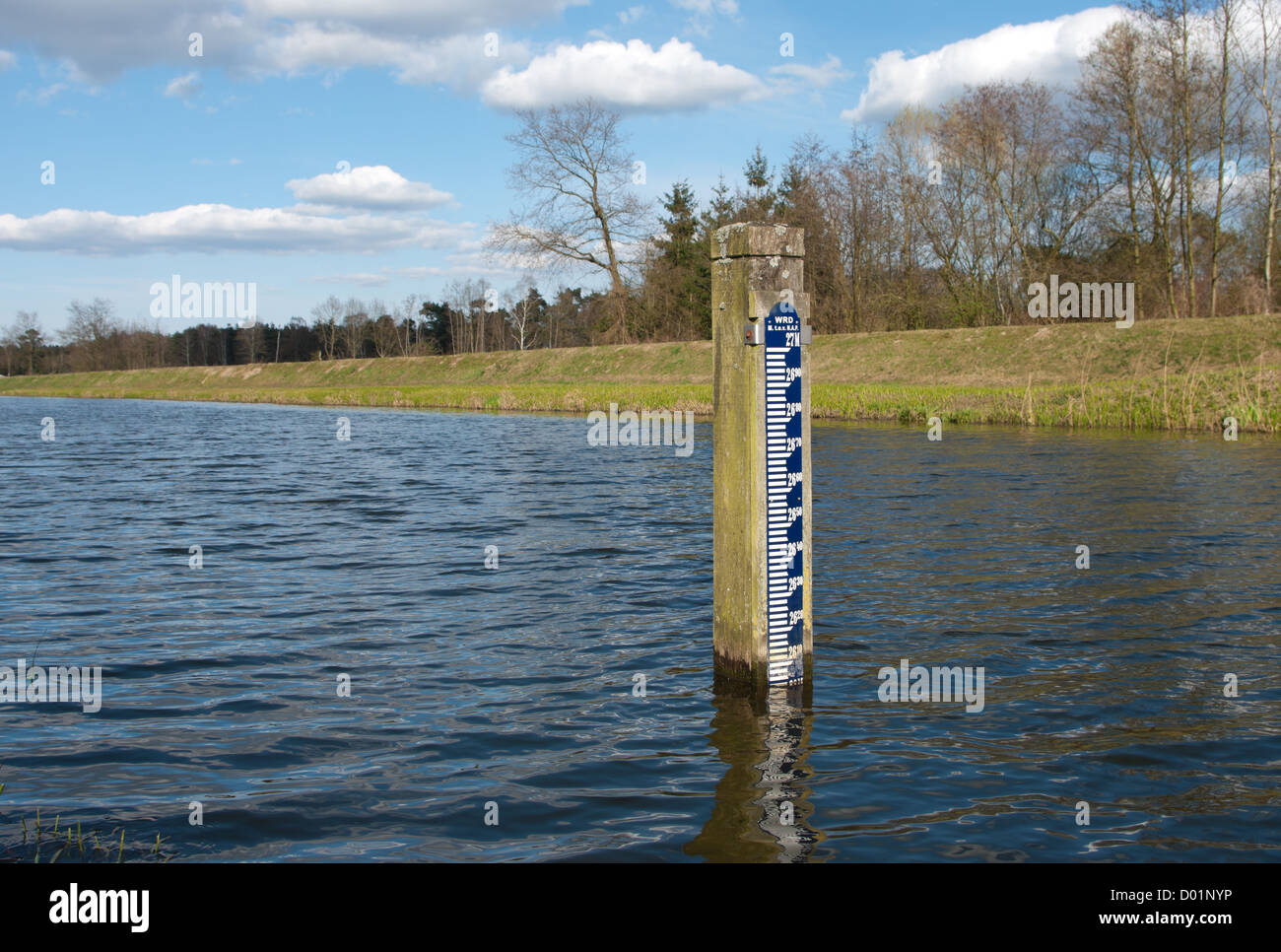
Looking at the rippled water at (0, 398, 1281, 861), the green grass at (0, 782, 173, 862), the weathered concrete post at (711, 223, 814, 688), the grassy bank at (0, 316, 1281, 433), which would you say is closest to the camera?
A: the green grass at (0, 782, 173, 862)

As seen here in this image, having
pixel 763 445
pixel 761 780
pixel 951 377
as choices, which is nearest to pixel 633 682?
pixel 761 780

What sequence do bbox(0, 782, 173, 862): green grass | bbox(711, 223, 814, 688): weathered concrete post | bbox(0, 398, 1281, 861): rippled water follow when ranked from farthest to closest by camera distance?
bbox(711, 223, 814, 688): weathered concrete post
bbox(0, 398, 1281, 861): rippled water
bbox(0, 782, 173, 862): green grass

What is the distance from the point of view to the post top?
5.80 m

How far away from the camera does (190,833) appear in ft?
14.8

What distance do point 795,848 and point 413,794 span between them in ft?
6.19

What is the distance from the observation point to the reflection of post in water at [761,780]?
434cm

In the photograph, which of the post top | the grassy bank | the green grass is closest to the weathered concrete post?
the post top

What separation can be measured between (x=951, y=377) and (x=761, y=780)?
39490 mm

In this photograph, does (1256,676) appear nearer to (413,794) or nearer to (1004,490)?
(413,794)

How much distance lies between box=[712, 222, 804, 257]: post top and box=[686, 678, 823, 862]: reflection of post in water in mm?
2582

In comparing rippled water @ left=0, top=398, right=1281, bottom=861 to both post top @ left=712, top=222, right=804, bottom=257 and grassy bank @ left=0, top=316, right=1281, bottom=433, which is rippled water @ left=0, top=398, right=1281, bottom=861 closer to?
post top @ left=712, top=222, right=804, bottom=257

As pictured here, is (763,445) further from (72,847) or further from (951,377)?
(951,377)

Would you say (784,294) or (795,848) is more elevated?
(784,294)
